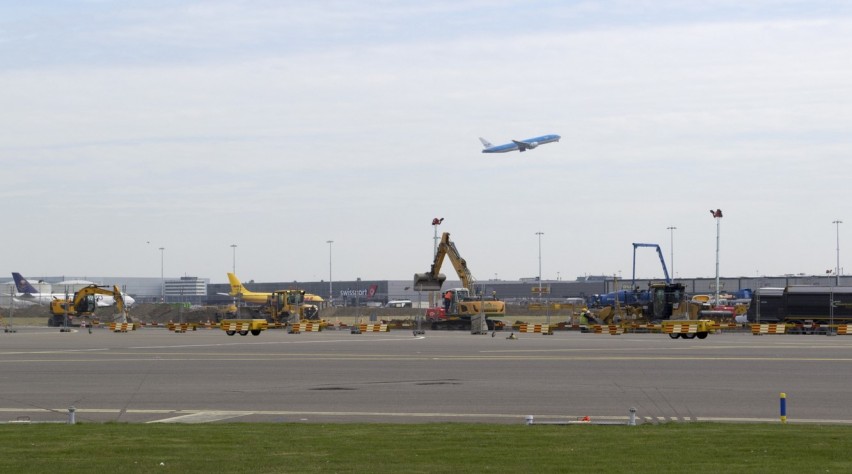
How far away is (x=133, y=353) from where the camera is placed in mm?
52938

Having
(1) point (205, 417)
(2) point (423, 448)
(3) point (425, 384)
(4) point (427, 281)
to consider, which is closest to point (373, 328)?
(4) point (427, 281)

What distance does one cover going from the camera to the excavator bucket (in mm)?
94750

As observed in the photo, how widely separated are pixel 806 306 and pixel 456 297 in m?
28.4

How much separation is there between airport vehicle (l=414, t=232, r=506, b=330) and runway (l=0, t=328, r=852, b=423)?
3774cm

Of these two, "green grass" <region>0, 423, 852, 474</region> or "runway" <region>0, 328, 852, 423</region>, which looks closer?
"green grass" <region>0, 423, 852, 474</region>

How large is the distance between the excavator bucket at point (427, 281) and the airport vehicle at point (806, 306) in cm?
2536

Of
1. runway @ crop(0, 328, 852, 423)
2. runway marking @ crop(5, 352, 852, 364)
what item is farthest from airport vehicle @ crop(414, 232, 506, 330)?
runway marking @ crop(5, 352, 852, 364)

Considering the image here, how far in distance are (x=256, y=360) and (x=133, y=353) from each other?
910 centimetres

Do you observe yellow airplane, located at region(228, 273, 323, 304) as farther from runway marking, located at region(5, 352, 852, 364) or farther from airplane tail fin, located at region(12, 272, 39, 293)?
runway marking, located at region(5, 352, 852, 364)

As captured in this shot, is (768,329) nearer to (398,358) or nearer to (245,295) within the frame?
(398,358)

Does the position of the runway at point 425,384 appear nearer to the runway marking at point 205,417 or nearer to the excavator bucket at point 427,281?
the runway marking at point 205,417

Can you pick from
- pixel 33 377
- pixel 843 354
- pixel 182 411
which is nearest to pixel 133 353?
pixel 33 377

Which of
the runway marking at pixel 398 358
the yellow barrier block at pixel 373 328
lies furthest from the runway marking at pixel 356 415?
the yellow barrier block at pixel 373 328

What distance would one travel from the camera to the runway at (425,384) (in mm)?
25406
